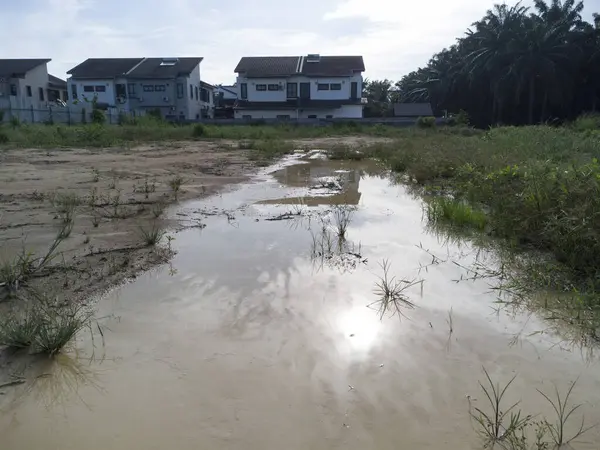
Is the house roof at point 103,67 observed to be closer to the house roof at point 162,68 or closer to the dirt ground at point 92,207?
the house roof at point 162,68

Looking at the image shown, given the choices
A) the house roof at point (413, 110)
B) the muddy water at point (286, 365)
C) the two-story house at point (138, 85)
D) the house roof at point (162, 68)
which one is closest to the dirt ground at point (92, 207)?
the muddy water at point (286, 365)

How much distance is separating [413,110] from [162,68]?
2638cm

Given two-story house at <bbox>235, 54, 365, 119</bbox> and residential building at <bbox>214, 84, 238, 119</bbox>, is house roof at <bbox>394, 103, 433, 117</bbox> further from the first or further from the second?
residential building at <bbox>214, 84, 238, 119</bbox>

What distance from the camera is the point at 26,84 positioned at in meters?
42.9

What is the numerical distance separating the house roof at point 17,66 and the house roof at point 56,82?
8.83 feet

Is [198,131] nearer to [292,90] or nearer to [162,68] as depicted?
[162,68]

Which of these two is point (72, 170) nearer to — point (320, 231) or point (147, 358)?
point (320, 231)

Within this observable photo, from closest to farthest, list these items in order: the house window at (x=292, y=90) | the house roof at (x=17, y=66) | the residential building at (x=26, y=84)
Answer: the residential building at (x=26, y=84), the house roof at (x=17, y=66), the house window at (x=292, y=90)

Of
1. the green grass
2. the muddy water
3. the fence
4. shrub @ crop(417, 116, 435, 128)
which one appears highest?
the fence

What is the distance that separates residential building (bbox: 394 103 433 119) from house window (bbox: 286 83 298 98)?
10835 mm

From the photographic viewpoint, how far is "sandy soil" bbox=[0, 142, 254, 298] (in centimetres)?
501

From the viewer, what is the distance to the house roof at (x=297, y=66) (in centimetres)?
4834

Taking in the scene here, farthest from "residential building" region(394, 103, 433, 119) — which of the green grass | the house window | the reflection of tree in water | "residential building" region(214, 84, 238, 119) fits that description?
the reflection of tree in water

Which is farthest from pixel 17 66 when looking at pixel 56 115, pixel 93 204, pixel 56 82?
pixel 93 204
